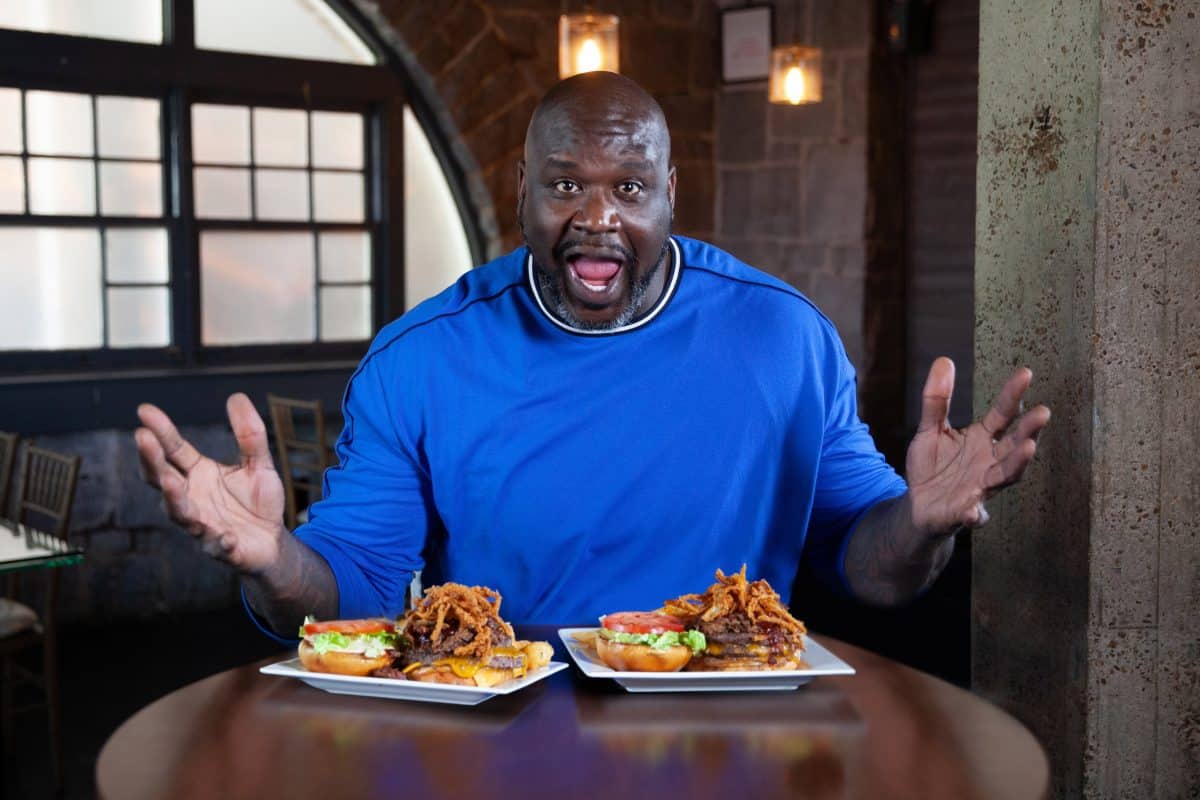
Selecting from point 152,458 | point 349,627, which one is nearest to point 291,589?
point 349,627

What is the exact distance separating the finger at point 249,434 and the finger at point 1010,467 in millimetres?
845

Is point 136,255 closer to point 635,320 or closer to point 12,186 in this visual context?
point 12,186

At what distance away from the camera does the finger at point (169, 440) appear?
Result: 1490 millimetres

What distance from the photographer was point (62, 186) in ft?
18.5

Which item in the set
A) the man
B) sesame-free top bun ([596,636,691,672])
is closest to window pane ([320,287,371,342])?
the man

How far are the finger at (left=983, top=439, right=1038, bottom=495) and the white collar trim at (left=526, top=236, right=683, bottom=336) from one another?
26.2 inches

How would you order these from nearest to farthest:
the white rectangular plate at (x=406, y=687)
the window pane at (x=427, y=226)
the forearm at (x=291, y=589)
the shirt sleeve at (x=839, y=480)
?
1. the white rectangular plate at (x=406, y=687)
2. the forearm at (x=291, y=589)
3. the shirt sleeve at (x=839, y=480)
4. the window pane at (x=427, y=226)

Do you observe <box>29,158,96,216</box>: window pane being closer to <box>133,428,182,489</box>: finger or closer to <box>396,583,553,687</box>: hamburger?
<box>133,428,182,489</box>: finger

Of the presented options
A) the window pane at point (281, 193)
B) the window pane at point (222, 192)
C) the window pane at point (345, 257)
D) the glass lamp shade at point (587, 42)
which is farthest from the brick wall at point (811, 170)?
the window pane at point (222, 192)

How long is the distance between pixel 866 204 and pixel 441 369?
4.95 m

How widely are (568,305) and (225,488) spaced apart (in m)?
0.68

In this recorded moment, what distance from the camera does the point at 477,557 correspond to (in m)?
2.06

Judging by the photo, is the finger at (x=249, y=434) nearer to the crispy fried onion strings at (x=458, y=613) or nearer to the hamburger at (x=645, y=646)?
the crispy fried onion strings at (x=458, y=613)

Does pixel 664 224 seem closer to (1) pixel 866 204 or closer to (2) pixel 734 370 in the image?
(2) pixel 734 370
